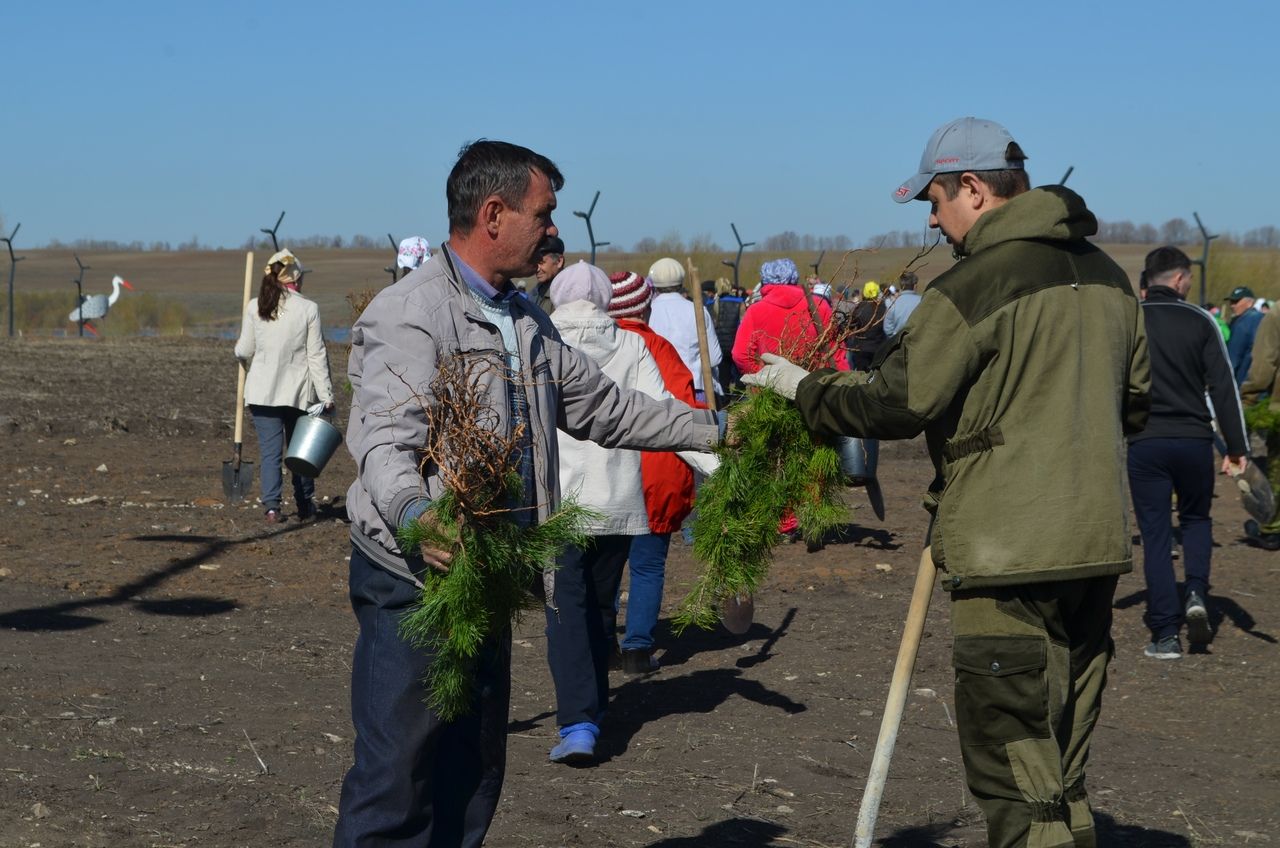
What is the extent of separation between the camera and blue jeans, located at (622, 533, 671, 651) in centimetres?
708

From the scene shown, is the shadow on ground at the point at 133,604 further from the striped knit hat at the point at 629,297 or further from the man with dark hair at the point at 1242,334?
the man with dark hair at the point at 1242,334

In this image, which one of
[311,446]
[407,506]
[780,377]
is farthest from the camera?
[311,446]

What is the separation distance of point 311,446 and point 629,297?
3730mm

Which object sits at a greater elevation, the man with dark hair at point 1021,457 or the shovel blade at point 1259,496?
the man with dark hair at point 1021,457

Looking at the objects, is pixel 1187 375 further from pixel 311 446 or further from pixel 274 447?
pixel 274 447

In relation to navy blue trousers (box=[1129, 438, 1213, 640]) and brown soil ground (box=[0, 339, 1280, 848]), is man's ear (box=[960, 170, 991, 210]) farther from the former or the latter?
navy blue trousers (box=[1129, 438, 1213, 640])

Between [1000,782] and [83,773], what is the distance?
133 inches

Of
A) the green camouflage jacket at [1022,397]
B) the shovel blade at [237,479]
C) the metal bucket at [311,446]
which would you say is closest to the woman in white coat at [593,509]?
the green camouflage jacket at [1022,397]

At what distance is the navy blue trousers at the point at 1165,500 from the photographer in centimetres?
774

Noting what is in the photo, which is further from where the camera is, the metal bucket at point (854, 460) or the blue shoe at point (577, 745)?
the blue shoe at point (577, 745)

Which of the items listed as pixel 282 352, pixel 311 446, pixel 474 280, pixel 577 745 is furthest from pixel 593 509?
pixel 282 352

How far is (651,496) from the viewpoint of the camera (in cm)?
662

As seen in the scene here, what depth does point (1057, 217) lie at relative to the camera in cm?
357

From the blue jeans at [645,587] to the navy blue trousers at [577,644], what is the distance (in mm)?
845
